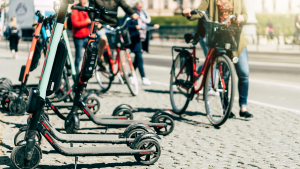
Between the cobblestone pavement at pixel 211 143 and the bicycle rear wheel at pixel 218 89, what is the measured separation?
0.16 meters

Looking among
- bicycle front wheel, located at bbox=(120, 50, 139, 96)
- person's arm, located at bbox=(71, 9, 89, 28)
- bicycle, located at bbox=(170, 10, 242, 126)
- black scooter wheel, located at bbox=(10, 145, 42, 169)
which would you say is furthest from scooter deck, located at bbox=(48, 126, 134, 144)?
person's arm, located at bbox=(71, 9, 89, 28)

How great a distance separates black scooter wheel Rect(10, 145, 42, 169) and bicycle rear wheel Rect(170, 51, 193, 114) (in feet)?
9.37

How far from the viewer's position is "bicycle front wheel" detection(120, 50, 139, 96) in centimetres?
797

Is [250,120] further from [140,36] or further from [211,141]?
[140,36]

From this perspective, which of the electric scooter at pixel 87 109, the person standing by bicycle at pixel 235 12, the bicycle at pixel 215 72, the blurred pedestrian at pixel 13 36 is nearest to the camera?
the electric scooter at pixel 87 109

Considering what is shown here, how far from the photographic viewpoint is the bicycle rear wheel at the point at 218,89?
17.9ft

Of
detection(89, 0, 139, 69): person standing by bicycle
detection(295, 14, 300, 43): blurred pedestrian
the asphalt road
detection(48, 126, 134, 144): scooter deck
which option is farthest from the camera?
detection(295, 14, 300, 43): blurred pedestrian

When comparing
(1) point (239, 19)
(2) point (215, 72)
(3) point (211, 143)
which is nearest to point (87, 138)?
(3) point (211, 143)

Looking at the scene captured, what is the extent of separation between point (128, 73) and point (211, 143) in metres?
3.62

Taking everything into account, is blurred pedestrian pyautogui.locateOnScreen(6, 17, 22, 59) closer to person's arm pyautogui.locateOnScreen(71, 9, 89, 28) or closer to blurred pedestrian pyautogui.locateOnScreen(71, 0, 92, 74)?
blurred pedestrian pyautogui.locateOnScreen(71, 0, 92, 74)

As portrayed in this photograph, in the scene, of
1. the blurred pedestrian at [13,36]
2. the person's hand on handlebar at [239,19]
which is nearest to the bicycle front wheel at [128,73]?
the person's hand on handlebar at [239,19]

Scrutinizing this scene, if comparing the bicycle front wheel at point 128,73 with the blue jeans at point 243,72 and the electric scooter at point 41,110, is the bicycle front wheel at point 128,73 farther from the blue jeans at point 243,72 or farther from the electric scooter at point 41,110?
the electric scooter at point 41,110

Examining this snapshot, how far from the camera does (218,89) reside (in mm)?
5484

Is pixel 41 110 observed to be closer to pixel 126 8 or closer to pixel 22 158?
pixel 22 158
